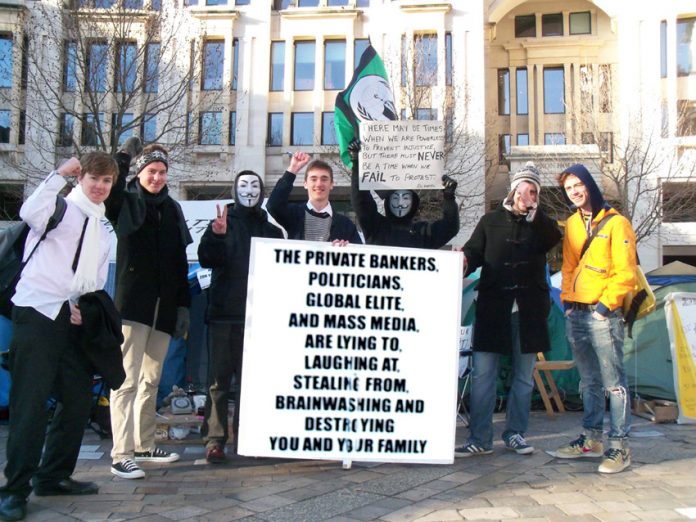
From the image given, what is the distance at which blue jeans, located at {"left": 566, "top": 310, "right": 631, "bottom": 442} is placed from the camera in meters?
4.54

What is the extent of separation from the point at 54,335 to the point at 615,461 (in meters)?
3.83

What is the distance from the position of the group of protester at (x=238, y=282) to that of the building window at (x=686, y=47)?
26.6 m

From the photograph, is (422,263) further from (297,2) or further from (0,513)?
(297,2)

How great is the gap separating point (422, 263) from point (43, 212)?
234cm

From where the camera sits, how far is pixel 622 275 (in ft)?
14.7

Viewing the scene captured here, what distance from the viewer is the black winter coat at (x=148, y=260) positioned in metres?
4.38

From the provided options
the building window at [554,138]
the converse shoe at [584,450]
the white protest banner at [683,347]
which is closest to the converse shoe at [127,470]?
the converse shoe at [584,450]

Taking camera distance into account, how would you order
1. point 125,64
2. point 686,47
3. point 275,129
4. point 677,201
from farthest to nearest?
point 275,129 < point 686,47 < point 677,201 < point 125,64

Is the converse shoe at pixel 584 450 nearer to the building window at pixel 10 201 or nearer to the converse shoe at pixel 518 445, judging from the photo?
the converse shoe at pixel 518 445

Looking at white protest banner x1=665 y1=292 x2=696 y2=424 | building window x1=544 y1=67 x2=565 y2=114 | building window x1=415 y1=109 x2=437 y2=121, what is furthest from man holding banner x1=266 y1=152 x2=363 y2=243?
building window x1=544 y1=67 x2=565 y2=114

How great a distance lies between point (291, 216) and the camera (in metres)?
4.87

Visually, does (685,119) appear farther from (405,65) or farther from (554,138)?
(405,65)

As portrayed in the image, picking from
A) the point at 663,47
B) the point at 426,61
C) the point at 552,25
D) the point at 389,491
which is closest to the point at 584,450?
the point at 389,491

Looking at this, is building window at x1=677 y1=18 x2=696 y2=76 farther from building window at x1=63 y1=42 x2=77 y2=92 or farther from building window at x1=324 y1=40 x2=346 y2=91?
building window at x1=63 y1=42 x2=77 y2=92
